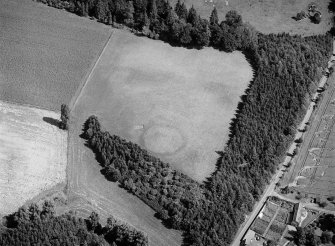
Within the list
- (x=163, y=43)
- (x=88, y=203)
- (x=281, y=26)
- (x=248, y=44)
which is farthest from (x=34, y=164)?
(x=281, y=26)

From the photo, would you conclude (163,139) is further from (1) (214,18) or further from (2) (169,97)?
(1) (214,18)

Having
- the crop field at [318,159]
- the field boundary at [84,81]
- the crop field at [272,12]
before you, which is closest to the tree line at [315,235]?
the crop field at [318,159]

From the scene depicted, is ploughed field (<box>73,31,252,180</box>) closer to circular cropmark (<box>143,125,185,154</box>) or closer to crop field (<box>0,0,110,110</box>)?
circular cropmark (<box>143,125,185,154</box>)

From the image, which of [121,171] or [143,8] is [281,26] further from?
[121,171]

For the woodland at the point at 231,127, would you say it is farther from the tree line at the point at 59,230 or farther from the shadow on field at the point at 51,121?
the tree line at the point at 59,230

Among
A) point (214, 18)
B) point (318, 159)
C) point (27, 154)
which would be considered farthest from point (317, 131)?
point (27, 154)

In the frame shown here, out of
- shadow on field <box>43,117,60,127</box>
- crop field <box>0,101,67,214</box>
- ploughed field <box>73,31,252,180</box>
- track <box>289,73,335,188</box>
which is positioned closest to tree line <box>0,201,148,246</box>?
crop field <box>0,101,67,214</box>

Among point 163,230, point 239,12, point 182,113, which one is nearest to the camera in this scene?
point 163,230

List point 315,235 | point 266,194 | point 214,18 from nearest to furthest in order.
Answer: point 315,235, point 266,194, point 214,18
